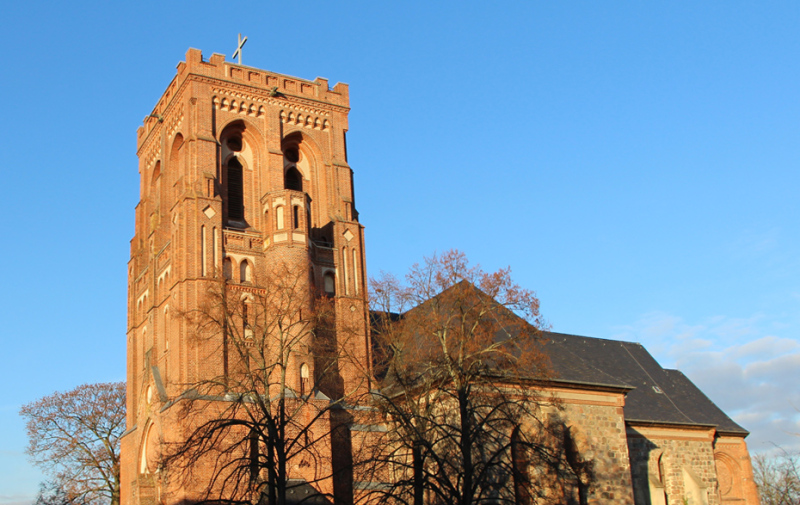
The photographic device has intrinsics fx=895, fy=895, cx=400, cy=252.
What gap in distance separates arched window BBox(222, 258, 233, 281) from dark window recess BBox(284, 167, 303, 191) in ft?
19.1

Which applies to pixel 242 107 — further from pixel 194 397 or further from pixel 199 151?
pixel 194 397

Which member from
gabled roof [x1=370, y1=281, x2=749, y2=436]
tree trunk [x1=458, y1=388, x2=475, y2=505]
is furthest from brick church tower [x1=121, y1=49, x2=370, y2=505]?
tree trunk [x1=458, y1=388, x2=475, y2=505]

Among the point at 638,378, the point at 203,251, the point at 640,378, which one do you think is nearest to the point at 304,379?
the point at 203,251

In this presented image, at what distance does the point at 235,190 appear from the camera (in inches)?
1465

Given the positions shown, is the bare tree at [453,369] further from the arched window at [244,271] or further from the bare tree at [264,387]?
the arched window at [244,271]

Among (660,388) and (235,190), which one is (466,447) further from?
(660,388)

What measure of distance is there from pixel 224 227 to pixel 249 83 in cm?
708

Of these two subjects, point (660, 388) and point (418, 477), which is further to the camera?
point (660, 388)

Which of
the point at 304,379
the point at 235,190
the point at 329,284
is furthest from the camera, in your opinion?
the point at 235,190

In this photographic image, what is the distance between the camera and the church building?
105 feet

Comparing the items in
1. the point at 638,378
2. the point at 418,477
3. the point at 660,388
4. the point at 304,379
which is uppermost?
the point at 638,378

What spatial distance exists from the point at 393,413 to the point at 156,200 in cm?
1978

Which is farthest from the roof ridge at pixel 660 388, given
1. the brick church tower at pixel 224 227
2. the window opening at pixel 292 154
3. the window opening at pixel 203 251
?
the window opening at pixel 203 251

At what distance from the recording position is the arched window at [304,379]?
3278 cm
